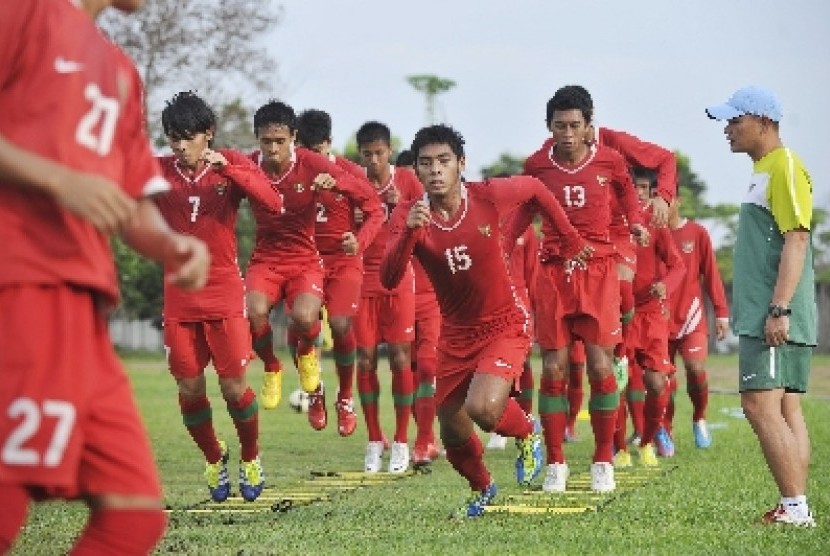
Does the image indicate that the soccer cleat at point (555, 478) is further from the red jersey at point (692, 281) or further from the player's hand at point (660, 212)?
the red jersey at point (692, 281)

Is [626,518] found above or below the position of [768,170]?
below

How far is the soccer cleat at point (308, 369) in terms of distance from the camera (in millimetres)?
14579

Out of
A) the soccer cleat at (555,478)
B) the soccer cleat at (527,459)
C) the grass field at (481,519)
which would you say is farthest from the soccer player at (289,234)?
the soccer cleat at (555,478)

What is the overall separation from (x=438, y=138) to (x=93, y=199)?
18.2ft

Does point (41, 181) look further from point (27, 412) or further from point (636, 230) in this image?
point (636, 230)

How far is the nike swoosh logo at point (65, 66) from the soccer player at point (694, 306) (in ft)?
42.3

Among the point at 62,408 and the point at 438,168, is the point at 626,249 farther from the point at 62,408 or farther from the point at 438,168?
the point at 62,408

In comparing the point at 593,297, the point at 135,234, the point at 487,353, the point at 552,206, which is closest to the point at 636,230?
the point at 593,297

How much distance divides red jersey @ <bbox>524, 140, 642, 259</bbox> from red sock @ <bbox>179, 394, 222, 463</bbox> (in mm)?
2890

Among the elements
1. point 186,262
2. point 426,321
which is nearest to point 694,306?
point 426,321

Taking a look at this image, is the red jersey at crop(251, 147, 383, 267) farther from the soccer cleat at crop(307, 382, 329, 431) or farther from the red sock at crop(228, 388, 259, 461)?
the red sock at crop(228, 388, 259, 461)

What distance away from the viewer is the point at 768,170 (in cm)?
947

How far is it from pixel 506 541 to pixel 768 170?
2.59 meters

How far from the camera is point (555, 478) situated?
11.8 meters
